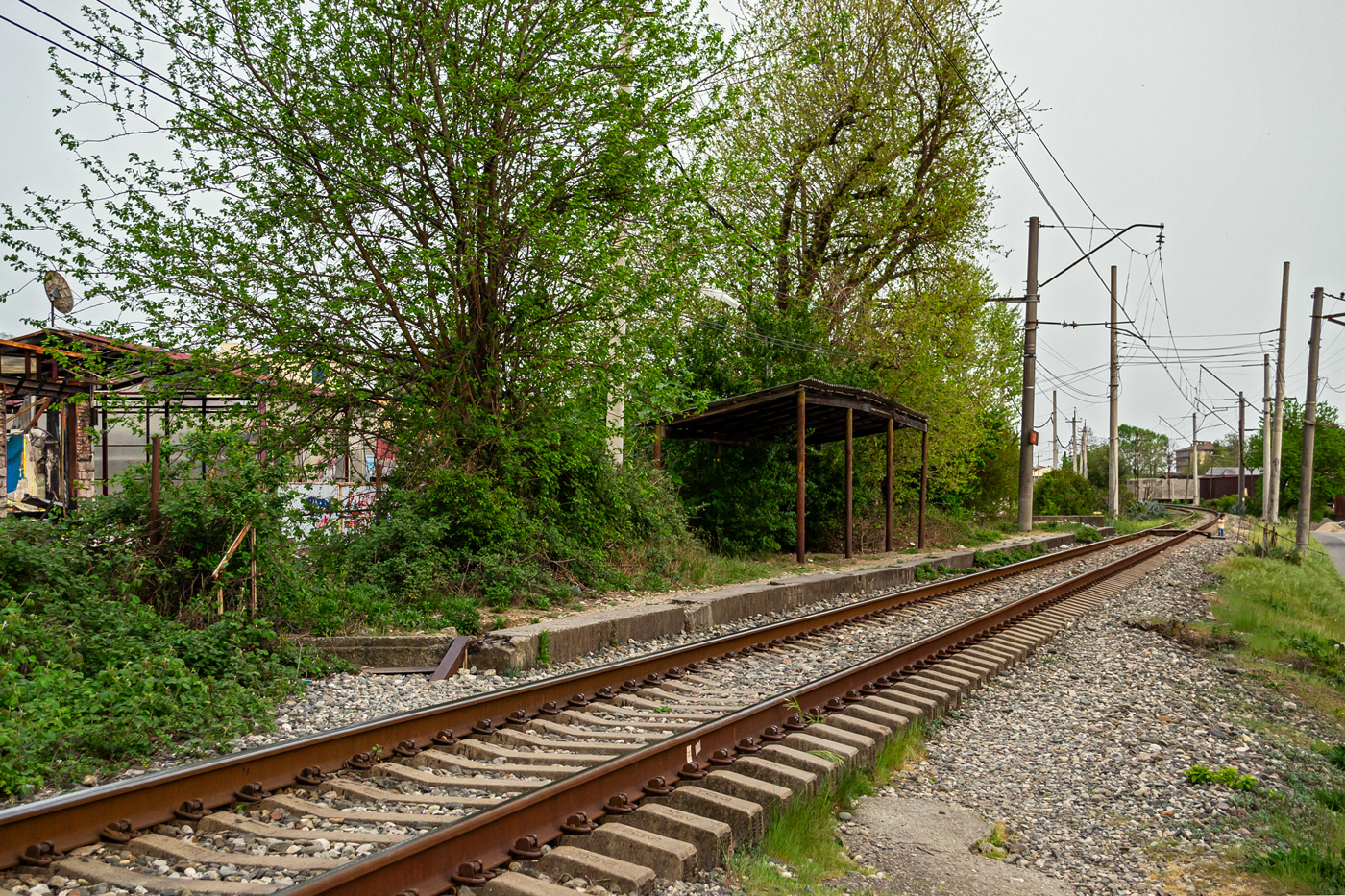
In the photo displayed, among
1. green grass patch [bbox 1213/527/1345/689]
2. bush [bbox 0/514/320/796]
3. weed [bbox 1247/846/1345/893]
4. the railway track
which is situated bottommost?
green grass patch [bbox 1213/527/1345/689]

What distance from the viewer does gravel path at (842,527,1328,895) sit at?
15.5ft

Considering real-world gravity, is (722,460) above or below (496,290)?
below

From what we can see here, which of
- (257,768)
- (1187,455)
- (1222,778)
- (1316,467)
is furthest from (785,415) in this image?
(1187,455)

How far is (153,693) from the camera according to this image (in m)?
5.66

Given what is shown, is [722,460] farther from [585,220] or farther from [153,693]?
[153,693]

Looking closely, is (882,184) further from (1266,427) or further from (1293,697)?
(1266,427)

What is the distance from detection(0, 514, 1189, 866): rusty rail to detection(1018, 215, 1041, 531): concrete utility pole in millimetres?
23536

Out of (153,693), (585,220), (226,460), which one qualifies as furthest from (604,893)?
(585,220)

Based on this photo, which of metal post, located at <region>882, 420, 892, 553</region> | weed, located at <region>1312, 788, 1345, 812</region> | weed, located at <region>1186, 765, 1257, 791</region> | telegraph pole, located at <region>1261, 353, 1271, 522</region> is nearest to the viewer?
weed, located at <region>1312, 788, 1345, 812</region>

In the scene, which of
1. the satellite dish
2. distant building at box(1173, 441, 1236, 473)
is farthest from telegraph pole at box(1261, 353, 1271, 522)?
distant building at box(1173, 441, 1236, 473)

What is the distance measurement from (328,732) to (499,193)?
8202 mm

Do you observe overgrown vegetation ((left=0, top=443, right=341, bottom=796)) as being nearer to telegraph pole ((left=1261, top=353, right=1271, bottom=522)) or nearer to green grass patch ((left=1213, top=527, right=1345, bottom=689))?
green grass patch ((left=1213, top=527, right=1345, bottom=689))

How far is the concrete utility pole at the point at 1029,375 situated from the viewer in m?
29.0

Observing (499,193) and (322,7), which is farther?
(499,193)
